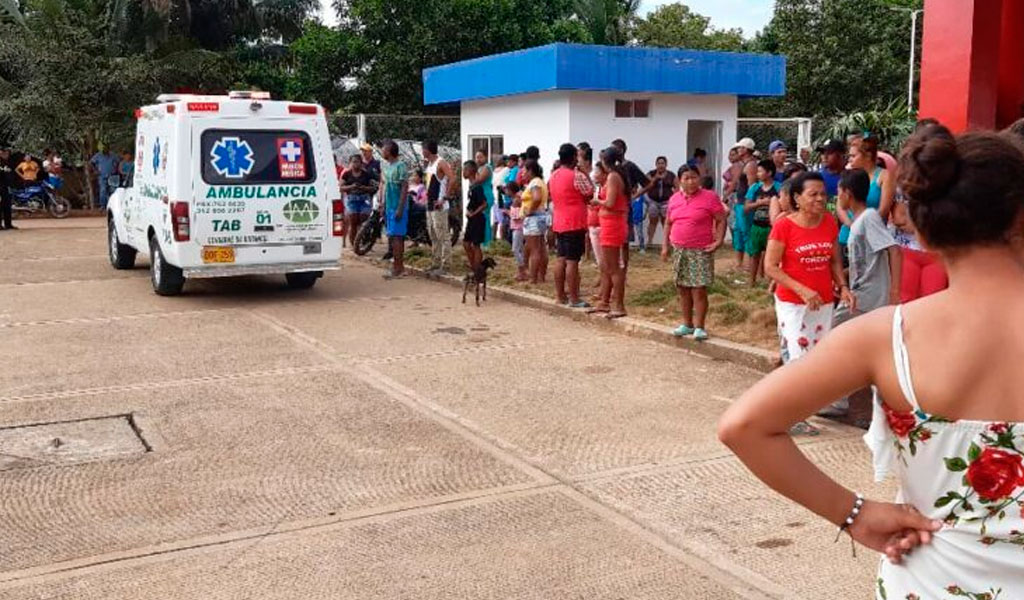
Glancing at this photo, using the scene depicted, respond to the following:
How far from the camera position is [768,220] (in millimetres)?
11609

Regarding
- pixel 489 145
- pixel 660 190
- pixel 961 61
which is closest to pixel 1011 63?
pixel 961 61

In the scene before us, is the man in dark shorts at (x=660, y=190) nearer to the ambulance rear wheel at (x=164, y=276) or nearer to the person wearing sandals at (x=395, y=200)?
the person wearing sandals at (x=395, y=200)

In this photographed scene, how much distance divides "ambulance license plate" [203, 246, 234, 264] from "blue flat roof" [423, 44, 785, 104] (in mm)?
6800

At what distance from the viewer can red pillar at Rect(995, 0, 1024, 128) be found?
9.41 metres

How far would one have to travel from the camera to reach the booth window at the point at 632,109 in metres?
17.3

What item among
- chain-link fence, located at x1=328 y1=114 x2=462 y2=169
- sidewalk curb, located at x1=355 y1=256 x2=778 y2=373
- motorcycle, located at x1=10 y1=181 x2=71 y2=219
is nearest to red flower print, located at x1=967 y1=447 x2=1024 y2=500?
sidewalk curb, located at x1=355 y1=256 x2=778 y2=373

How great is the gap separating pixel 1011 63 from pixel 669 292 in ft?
13.6

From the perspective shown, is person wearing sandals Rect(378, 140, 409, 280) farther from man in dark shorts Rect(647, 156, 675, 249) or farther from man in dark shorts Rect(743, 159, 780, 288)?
man in dark shorts Rect(743, 159, 780, 288)

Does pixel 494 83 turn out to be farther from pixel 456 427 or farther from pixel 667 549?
pixel 667 549

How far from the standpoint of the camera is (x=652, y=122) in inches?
691

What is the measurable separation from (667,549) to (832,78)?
107 ft

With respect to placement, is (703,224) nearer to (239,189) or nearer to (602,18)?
(239,189)

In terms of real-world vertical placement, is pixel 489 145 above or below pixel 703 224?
above

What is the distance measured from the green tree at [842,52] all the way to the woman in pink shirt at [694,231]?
90.5 ft
